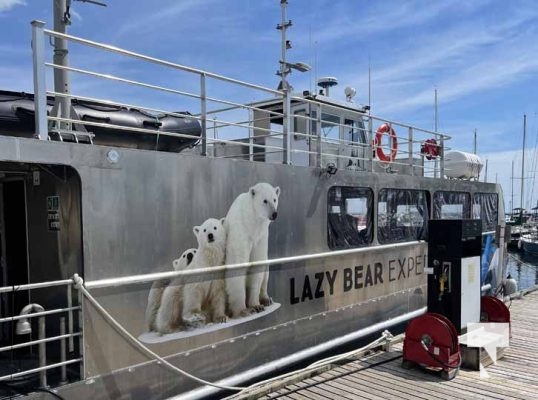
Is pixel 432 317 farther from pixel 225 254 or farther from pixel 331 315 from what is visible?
→ pixel 225 254

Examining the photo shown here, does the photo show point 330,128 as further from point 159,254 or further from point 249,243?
point 159,254

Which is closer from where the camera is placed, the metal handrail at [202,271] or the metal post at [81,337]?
the metal post at [81,337]

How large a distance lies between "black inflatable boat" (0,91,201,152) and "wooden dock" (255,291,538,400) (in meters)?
3.12

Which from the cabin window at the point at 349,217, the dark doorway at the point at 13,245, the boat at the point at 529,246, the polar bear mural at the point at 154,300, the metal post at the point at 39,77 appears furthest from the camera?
the boat at the point at 529,246

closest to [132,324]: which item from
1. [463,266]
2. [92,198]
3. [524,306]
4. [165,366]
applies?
[165,366]

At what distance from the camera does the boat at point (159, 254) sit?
3.97 metres

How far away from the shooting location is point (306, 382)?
5430 mm

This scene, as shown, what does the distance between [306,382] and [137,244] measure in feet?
8.43

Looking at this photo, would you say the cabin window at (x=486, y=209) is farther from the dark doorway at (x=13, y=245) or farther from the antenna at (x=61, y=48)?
the dark doorway at (x=13, y=245)

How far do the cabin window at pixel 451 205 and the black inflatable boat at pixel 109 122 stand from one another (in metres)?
5.04

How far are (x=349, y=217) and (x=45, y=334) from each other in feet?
14.0

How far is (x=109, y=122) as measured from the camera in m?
5.72

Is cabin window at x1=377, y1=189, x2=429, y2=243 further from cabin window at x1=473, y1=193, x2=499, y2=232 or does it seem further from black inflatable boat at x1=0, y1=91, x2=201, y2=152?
black inflatable boat at x1=0, y1=91, x2=201, y2=152

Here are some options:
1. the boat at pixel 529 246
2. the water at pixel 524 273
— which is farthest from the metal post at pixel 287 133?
the boat at pixel 529 246
